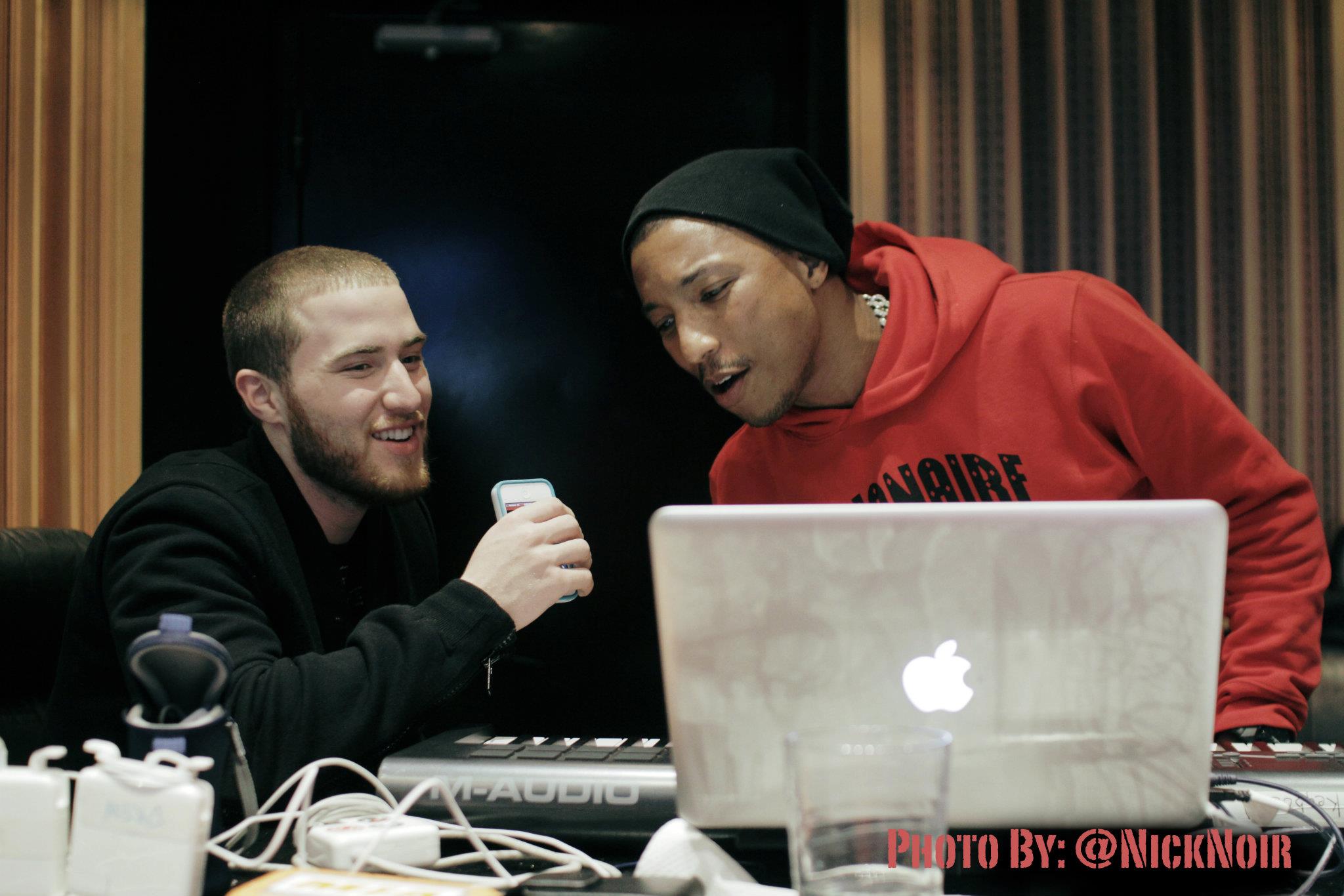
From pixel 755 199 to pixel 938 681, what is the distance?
0.99 meters

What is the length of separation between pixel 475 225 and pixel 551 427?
57cm

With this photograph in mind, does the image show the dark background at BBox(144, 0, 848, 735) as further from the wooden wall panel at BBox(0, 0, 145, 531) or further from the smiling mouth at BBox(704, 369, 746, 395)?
the smiling mouth at BBox(704, 369, 746, 395)

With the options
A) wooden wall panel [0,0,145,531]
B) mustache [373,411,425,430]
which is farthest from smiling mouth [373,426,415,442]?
wooden wall panel [0,0,145,531]

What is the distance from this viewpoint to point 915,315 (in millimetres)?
1543

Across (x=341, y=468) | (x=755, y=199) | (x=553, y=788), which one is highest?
(x=755, y=199)

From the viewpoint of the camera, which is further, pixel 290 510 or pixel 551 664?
pixel 551 664

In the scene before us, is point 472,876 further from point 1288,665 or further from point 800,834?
point 1288,665

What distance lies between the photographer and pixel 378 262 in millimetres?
1446

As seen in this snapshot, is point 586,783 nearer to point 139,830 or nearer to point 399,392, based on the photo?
point 139,830

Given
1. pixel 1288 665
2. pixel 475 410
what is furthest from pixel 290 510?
pixel 475 410

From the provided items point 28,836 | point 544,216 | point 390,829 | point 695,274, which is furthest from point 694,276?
point 544,216

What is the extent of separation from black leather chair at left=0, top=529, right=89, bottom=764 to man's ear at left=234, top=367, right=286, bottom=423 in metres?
0.34

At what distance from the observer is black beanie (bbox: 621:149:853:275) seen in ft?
4.83

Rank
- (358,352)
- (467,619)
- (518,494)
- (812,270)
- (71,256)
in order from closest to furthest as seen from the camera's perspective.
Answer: (467,619)
(518,494)
(358,352)
(812,270)
(71,256)
